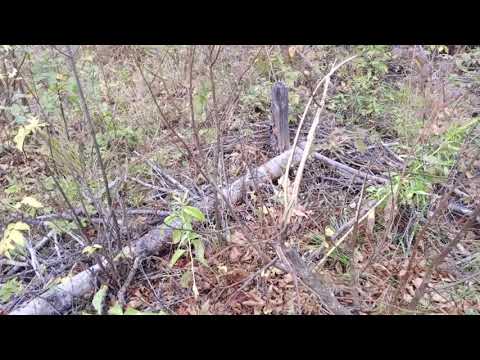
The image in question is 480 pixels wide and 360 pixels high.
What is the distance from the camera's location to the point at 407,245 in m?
2.40

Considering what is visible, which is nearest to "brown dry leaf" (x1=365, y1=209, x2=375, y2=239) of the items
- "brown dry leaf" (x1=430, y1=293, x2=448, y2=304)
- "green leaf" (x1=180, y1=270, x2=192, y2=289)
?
"brown dry leaf" (x1=430, y1=293, x2=448, y2=304)

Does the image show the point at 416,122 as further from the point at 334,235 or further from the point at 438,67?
the point at 334,235

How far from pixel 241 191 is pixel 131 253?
3.14ft

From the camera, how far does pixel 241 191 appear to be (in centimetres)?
274

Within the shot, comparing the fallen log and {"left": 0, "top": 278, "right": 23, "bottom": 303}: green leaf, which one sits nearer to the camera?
the fallen log

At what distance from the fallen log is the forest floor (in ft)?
0.07

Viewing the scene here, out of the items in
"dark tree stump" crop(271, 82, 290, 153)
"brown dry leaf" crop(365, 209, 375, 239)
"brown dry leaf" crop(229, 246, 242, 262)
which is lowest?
"brown dry leaf" crop(229, 246, 242, 262)

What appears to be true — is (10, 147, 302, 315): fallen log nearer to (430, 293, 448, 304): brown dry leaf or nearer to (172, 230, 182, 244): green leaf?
(172, 230, 182, 244): green leaf

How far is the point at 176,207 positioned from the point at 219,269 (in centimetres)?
58

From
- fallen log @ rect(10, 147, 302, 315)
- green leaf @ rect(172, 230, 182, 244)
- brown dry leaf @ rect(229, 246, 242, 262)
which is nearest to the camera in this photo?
fallen log @ rect(10, 147, 302, 315)

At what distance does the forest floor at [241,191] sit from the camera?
2.06 metres

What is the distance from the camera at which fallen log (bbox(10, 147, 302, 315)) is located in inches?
79.4

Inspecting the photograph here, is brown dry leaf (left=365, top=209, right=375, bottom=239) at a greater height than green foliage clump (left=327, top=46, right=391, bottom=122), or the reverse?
green foliage clump (left=327, top=46, right=391, bottom=122)

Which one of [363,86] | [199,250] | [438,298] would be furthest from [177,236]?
[363,86]
